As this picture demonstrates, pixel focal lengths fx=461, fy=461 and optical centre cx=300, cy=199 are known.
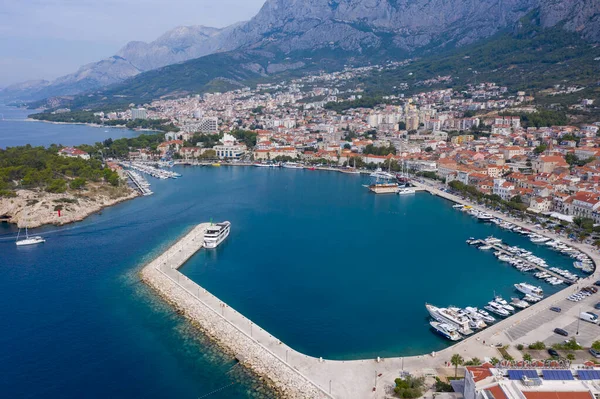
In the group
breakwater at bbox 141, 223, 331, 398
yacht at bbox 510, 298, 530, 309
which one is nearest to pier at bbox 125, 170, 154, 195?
breakwater at bbox 141, 223, 331, 398

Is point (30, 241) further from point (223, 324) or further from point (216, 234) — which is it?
point (223, 324)

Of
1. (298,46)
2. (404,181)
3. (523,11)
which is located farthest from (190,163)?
(298,46)

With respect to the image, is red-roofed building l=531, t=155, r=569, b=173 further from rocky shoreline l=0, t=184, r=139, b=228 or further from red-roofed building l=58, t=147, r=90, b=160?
red-roofed building l=58, t=147, r=90, b=160

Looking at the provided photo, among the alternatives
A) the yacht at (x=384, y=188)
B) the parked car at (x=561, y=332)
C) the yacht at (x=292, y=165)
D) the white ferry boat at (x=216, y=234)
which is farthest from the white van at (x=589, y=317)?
the yacht at (x=292, y=165)

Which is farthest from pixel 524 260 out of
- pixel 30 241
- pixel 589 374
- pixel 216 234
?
pixel 30 241

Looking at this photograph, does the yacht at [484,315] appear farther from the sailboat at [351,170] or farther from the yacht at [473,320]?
the sailboat at [351,170]

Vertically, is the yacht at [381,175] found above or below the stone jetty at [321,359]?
above
